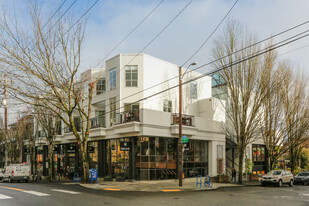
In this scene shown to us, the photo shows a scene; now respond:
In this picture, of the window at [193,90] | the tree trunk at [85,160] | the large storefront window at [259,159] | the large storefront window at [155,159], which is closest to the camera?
the tree trunk at [85,160]

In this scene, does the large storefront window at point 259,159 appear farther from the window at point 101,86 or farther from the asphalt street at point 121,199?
the asphalt street at point 121,199

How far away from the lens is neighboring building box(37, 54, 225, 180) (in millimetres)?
25594

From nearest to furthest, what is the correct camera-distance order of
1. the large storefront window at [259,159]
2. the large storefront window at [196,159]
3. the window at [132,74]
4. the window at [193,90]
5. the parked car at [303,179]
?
the window at [132,74]
the large storefront window at [196,159]
the parked car at [303,179]
the window at [193,90]
the large storefront window at [259,159]

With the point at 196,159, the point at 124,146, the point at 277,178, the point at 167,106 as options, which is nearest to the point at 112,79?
the point at 167,106

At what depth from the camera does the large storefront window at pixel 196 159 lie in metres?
28.4

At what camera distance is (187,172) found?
2827 centimetres

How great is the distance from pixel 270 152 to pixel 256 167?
4.44 metres

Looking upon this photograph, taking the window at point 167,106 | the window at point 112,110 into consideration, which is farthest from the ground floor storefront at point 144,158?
the window at point 167,106

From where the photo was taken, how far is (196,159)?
29531 mm

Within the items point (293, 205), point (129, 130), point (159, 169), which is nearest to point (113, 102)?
point (129, 130)

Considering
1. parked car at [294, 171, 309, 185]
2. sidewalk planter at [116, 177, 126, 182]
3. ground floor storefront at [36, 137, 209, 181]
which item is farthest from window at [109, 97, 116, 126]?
parked car at [294, 171, 309, 185]

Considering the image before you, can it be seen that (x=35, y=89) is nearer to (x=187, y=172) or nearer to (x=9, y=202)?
(x=9, y=202)

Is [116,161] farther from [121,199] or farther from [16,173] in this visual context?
[121,199]

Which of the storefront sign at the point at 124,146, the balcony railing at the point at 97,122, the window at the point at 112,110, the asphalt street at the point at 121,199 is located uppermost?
the window at the point at 112,110
